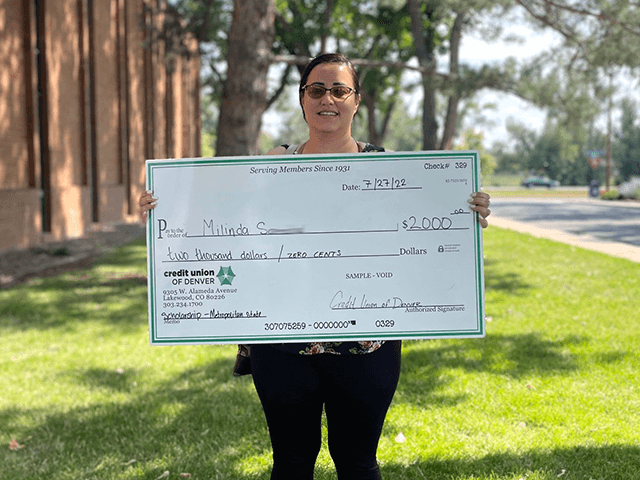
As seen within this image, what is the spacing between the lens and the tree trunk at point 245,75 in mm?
8383

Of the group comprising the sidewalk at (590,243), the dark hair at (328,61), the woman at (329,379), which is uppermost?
the dark hair at (328,61)

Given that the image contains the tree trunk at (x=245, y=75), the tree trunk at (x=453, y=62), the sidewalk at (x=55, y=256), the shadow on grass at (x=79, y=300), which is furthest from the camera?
the tree trunk at (x=453, y=62)

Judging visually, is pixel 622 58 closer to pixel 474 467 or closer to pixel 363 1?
pixel 474 467

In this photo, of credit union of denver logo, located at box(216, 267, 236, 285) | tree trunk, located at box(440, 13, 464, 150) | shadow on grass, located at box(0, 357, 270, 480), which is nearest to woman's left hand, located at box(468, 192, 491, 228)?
credit union of denver logo, located at box(216, 267, 236, 285)

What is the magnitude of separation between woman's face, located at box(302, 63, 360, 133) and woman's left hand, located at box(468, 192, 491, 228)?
56 cm

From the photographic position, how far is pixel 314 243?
2480 mm

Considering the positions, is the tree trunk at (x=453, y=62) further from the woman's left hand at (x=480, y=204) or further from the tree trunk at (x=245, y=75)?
the woman's left hand at (x=480, y=204)

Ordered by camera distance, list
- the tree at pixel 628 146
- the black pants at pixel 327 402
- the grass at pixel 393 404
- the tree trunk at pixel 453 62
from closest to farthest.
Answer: the black pants at pixel 327 402, the grass at pixel 393 404, the tree trunk at pixel 453 62, the tree at pixel 628 146

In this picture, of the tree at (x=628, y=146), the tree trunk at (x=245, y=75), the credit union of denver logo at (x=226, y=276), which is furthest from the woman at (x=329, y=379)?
the tree at (x=628, y=146)

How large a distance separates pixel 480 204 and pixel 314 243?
649 mm

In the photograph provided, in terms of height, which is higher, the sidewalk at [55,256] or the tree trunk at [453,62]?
the tree trunk at [453,62]

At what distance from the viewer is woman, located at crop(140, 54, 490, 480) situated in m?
2.32

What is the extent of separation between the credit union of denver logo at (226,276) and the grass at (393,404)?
1567 mm

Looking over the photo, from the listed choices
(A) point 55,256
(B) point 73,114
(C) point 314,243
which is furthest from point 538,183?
(C) point 314,243
